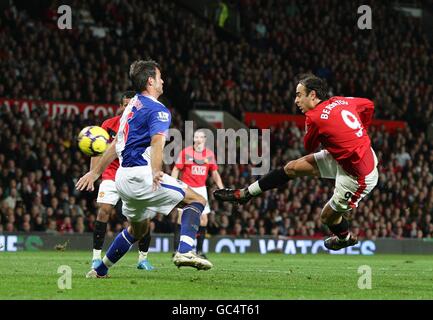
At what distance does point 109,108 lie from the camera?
78.9 feet

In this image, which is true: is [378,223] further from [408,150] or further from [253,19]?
[253,19]

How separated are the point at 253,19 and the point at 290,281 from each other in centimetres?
2325

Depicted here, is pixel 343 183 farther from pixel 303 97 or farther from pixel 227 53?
pixel 227 53

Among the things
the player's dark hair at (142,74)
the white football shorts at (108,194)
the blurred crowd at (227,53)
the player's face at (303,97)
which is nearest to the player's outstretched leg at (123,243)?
the player's dark hair at (142,74)

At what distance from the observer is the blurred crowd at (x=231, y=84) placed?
21219 mm

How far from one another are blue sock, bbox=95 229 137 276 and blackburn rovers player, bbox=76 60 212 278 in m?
0.30

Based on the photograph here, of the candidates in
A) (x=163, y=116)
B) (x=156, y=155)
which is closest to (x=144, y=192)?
(x=156, y=155)

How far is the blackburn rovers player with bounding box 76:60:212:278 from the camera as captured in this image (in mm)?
8945

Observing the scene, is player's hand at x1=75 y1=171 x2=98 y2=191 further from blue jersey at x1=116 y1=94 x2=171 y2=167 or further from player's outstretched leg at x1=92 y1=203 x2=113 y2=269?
player's outstretched leg at x1=92 y1=203 x2=113 y2=269

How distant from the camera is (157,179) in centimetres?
886

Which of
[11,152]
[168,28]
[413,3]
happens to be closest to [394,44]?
[413,3]

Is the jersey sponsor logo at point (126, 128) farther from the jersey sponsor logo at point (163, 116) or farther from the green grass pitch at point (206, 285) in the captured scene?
the green grass pitch at point (206, 285)

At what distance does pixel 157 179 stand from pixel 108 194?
3.71 meters

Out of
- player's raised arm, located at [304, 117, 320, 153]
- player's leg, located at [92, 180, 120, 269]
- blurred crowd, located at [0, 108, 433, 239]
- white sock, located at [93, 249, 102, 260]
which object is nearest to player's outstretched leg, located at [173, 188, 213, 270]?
player's raised arm, located at [304, 117, 320, 153]
